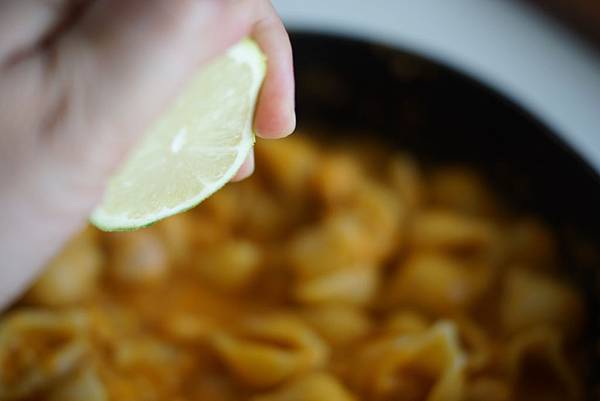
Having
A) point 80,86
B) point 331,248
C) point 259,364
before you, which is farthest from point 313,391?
point 80,86

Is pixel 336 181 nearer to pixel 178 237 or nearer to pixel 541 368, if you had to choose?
pixel 178 237

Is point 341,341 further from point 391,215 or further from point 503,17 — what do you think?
point 503,17

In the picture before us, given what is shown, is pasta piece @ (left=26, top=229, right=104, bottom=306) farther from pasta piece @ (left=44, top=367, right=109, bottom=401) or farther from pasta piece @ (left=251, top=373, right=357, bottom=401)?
pasta piece @ (left=251, top=373, right=357, bottom=401)

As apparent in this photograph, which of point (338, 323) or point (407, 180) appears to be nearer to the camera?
point (338, 323)

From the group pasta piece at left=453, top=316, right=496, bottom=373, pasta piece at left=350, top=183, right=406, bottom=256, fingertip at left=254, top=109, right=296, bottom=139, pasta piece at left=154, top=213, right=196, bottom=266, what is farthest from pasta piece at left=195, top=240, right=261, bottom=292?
fingertip at left=254, top=109, right=296, bottom=139

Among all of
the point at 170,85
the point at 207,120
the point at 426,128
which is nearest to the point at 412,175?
the point at 426,128
